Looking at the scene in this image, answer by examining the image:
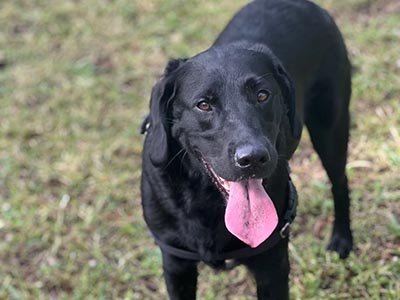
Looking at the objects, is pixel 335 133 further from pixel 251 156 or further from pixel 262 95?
pixel 251 156

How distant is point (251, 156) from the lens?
2.54 meters

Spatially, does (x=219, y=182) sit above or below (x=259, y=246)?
above

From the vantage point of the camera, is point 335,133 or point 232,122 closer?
point 232,122

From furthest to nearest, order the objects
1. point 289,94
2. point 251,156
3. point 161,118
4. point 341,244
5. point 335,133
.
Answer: point 341,244 → point 335,133 → point 289,94 → point 161,118 → point 251,156

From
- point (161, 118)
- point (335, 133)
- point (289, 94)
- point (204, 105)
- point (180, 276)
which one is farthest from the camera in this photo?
point (335, 133)

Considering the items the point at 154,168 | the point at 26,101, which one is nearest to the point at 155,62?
the point at 26,101

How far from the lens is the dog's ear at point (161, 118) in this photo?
285 cm

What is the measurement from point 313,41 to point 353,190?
→ 1.16 meters

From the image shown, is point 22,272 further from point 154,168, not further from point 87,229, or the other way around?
point 154,168

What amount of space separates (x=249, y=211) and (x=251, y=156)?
0.25 metres

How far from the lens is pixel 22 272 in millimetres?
4152

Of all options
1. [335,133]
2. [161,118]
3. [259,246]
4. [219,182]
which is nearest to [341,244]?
[335,133]

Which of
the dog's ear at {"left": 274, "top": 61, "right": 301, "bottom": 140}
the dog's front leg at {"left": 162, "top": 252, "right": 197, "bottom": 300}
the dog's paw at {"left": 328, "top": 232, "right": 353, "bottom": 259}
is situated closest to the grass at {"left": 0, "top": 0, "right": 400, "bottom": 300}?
the dog's paw at {"left": 328, "top": 232, "right": 353, "bottom": 259}

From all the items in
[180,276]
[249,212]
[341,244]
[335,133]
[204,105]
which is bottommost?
[341,244]
